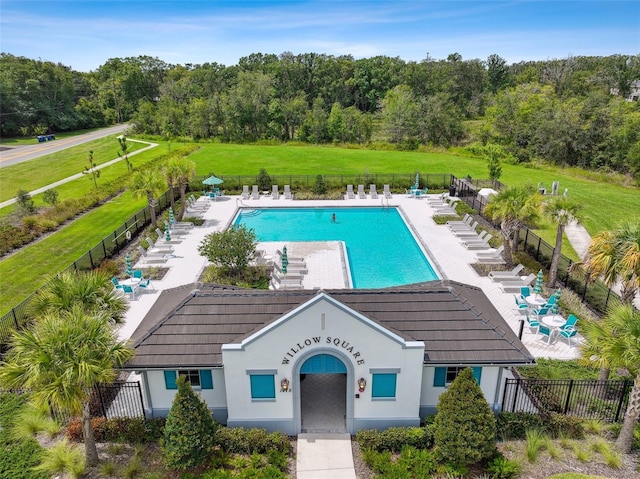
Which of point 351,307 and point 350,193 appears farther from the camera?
point 350,193

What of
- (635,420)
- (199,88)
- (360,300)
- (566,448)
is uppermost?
(199,88)

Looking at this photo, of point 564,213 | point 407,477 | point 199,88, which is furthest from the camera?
point 199,88

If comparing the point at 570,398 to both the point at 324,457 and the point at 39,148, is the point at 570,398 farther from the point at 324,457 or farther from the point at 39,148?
the point at 39,148

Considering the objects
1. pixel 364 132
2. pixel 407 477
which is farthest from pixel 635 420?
pixel 364 132

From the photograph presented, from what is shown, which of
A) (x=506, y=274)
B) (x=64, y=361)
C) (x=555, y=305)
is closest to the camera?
(x=64, y=361)

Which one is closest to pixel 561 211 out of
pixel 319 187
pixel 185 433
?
pixel 185 433

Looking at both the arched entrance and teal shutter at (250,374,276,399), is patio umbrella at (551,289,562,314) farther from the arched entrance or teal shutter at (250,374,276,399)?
teal shutter at (250,374,276,399)

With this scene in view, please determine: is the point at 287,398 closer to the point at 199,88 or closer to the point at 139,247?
the point at 139,247

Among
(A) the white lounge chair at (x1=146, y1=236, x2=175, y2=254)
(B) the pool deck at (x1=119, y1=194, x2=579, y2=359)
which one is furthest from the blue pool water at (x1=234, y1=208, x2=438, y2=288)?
(A) the white lounge chair at (x1=146, y1=236, x2=175, y2=254)
